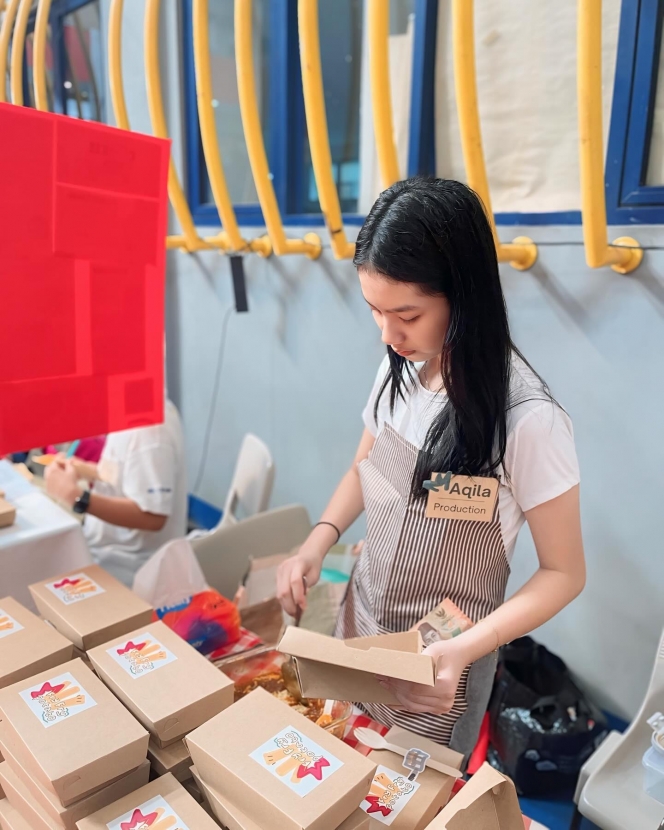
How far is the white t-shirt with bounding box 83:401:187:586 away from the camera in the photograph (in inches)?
61.5

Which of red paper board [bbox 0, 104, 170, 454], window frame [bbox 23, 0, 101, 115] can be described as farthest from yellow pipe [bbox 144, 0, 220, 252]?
window frame [bbox 23, 0, 101, 115]

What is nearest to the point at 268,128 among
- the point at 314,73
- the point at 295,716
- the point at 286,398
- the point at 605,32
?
the point at 314,73

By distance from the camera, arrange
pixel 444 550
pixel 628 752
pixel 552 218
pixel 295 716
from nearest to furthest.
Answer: pixel 295 716 → pixel 444 550 → pixel 628 752 → pixel 552 218

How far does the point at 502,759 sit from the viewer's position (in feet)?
5.15

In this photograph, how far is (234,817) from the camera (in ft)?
2.07

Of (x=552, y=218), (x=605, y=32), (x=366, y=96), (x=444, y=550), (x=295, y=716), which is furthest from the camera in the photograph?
(x=366, y=96)

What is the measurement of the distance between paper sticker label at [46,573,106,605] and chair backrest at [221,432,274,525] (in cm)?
87

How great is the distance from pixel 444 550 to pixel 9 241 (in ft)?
2.81

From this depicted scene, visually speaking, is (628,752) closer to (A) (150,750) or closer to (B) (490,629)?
(B) (490,629)

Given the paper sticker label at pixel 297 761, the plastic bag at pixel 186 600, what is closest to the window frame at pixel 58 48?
the plastic bag at pixel 186 600

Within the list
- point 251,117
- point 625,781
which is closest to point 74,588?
point 625,781

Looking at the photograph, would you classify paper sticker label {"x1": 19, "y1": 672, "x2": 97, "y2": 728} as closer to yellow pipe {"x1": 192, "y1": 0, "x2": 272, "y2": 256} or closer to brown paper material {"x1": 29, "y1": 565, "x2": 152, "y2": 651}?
brown paper material {"x1": 29, "y1": 565, "x2": 152, "y2": 651}

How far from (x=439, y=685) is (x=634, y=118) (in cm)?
134

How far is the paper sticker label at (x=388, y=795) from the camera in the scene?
0.71 metres
